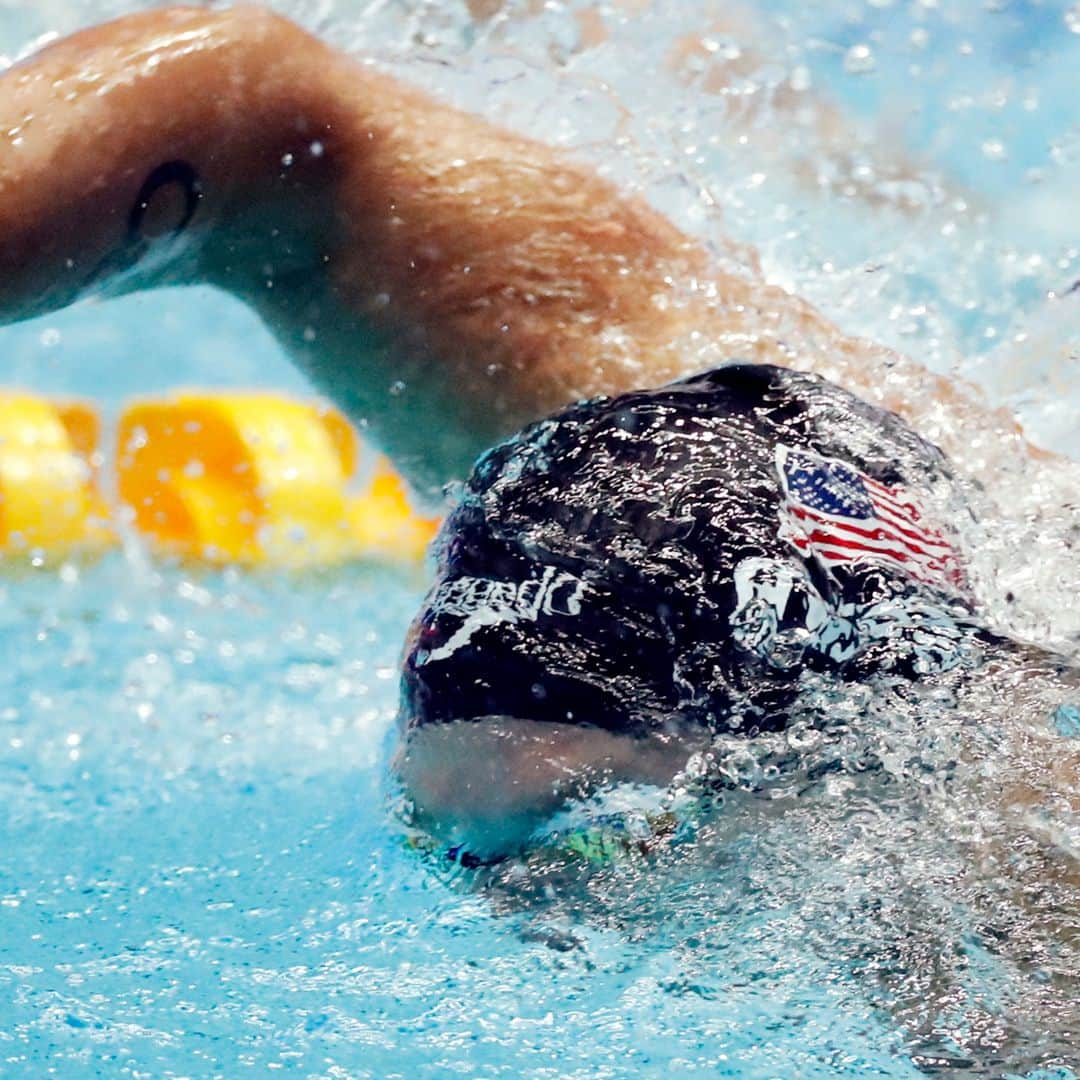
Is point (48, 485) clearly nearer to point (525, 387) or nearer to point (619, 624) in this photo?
point (525, 387)

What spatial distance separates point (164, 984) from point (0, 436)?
1.50 m

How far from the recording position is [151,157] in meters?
1.01

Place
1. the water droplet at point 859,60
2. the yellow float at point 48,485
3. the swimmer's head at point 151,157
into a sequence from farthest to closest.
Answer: the water droplet at point 859,60 → the yellow float at point 48,485 → the swimmer's head at point 151,157

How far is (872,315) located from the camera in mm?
1963

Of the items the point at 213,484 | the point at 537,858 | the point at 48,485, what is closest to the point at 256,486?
the point at 213,484

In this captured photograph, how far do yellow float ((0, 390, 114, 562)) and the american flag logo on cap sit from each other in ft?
4.97

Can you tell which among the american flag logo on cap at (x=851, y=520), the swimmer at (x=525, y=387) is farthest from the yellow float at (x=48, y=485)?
the american flag logo on cap at (x=851, y=520)

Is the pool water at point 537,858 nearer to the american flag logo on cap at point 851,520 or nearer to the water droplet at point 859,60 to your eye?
the american flag logo on cap at point 851,520

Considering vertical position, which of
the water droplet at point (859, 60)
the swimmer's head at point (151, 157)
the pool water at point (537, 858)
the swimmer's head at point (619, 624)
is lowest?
the water droplet at point (859, 60)

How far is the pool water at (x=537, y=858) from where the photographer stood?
75 centimetres

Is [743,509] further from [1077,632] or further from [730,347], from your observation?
[730,347]

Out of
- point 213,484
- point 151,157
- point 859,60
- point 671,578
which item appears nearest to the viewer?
point 671,578

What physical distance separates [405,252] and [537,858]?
A: 56 centimetres

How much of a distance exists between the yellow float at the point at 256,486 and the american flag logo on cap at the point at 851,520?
4.39 ft
